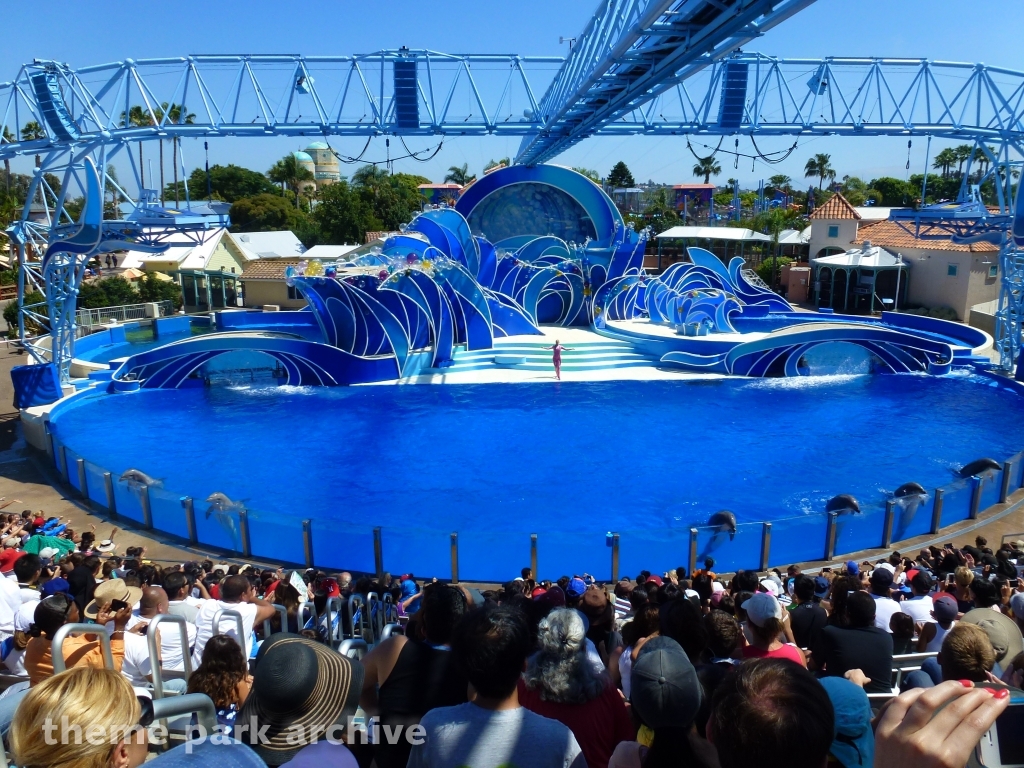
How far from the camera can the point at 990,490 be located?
1057 centimetres

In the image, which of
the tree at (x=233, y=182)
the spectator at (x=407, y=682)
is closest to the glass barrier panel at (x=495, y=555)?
the spectator at (x=407, y=682)

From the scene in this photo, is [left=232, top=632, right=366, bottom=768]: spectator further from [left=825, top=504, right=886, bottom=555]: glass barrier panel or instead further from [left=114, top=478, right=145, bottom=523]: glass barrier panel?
[left=114, top=478, right=145, bottom=523]: glass barrier panel

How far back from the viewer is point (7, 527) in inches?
345

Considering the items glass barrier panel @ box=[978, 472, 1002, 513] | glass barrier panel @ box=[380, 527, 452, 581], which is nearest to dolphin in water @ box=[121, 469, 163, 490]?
glass barrier panel @ box=[380, 527, 452, 581]

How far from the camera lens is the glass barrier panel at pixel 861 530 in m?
9.05

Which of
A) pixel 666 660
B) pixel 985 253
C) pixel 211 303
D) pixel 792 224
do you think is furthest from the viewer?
pixel 792 224

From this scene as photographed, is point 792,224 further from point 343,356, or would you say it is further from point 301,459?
point 301,459

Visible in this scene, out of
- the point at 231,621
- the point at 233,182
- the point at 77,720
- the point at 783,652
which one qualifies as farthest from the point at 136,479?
the point at 233,182

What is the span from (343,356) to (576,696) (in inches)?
658

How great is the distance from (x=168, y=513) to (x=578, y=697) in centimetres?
865

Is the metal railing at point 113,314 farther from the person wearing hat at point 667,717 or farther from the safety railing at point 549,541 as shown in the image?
the person wearing hat at point 667,717

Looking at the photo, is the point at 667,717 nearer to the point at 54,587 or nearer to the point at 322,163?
the point at 54,587

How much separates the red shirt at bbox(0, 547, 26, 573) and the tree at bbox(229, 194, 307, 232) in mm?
47561

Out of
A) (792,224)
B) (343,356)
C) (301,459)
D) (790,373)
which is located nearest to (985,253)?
(790,373)
